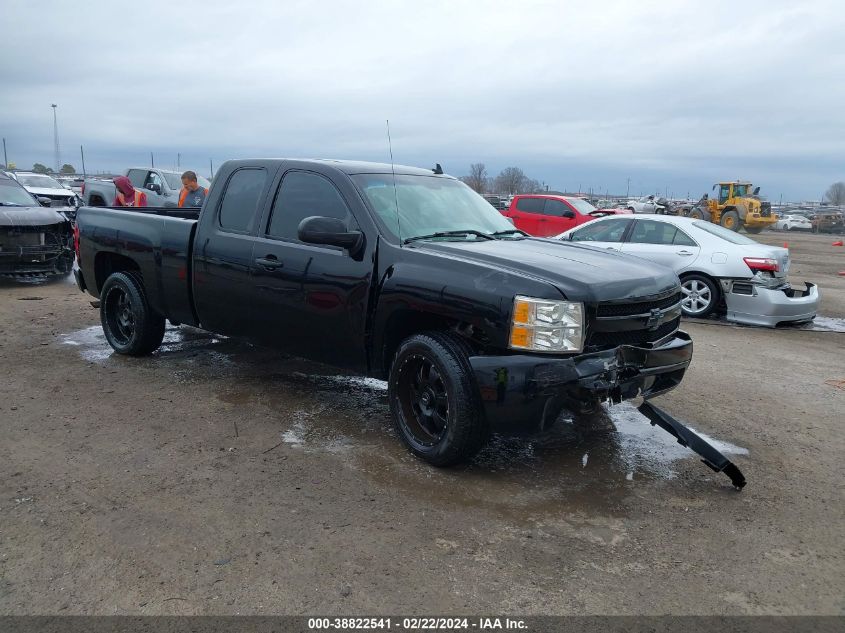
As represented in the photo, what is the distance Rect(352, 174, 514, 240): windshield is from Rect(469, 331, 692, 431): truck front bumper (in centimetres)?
124

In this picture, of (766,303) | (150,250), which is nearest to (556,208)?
(766,303)

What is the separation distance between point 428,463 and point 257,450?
109 cm

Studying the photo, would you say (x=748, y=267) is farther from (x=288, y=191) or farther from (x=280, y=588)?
(x=280, y=588)

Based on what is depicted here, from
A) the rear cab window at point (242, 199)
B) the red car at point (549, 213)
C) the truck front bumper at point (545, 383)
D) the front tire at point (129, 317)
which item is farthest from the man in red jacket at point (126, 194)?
the truck front bumper at point (545, 383)

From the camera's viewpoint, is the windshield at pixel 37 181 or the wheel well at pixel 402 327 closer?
A: the wheel well at pixel 402 327

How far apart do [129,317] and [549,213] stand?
1241 cm

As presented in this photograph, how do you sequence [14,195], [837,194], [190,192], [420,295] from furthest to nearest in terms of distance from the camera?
[837,194], [14,195], [190,192], [420,295]

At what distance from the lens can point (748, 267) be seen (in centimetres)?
881

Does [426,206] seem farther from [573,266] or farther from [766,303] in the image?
[766,303]

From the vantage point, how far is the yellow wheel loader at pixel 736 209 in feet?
105

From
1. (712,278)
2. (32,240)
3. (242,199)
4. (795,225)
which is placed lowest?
(795,225)

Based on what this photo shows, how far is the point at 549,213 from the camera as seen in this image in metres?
17.1

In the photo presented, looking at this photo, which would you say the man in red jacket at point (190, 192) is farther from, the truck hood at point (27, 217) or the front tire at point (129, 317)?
the front tire at point (129, 317)

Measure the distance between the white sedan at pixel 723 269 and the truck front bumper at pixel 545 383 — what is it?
5.31 m
